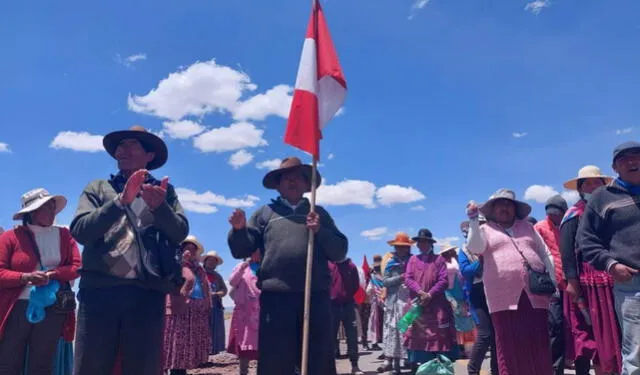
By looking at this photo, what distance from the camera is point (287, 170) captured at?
4719mm

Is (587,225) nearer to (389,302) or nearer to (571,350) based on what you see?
(571,350)

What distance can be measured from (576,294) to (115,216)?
4354 mm

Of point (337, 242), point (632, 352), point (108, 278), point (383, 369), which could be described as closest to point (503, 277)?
point (632, 352)

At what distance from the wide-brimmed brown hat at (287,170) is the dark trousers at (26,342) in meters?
2.57

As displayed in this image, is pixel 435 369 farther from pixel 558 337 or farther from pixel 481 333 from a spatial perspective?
pixel 558 337

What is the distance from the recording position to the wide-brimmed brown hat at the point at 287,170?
15.4ft

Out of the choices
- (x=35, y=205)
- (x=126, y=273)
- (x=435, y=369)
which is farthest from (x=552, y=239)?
(x=35, y=205)

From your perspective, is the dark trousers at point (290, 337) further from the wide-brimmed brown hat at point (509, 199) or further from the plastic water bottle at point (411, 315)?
the plastic water bottle at point (411, 315)

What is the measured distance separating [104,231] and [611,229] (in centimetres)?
416

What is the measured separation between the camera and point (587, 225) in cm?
488

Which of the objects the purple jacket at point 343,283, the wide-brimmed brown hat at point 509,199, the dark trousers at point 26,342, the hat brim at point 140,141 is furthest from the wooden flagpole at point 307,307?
the purple jacket at point 343,283

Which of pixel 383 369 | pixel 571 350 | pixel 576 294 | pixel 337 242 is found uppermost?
pixel 337 242

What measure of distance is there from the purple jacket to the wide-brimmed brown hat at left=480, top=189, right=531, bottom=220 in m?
4.45

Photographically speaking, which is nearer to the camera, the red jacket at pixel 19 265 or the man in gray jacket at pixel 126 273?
the man in gray jacket at pixel 126 273
